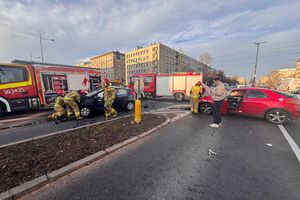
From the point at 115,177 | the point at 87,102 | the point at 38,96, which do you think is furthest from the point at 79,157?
the point at 38,96

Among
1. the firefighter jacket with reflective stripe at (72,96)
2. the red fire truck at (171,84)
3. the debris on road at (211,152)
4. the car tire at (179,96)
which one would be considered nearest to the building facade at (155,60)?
the red fire truck at (171,84)

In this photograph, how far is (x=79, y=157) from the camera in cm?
249

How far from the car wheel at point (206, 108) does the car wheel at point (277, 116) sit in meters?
2.16

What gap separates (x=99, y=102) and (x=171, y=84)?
25.1ft

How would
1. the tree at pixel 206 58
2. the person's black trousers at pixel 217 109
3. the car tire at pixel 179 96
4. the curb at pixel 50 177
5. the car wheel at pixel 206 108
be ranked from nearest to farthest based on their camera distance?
1. the curb at pixel 50 177
2. the person's black trousers at pixel 217 109
3. the car wheel at pixel 206 108
4. the car tire at pixel 179 96
5. the tree at pixel 206 58

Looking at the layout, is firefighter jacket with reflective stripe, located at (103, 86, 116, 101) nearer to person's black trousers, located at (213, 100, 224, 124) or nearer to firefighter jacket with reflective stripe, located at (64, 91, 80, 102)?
firefighter jacket with reflective stripe, located at (64, 91, 80, 102)

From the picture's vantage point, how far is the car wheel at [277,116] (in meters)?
4.58

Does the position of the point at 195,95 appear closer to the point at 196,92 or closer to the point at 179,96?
the point at 196,92

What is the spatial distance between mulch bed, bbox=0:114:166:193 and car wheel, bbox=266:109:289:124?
5100 millimetres

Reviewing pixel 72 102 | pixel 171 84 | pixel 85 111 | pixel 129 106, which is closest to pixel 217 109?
pixel 129 106

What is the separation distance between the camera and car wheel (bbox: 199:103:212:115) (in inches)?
242

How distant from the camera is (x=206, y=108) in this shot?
6.20 metres

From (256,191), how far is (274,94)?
4.78 m

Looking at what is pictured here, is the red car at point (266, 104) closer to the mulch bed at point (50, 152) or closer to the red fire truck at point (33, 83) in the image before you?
the mulch bed at point (50, 152)
